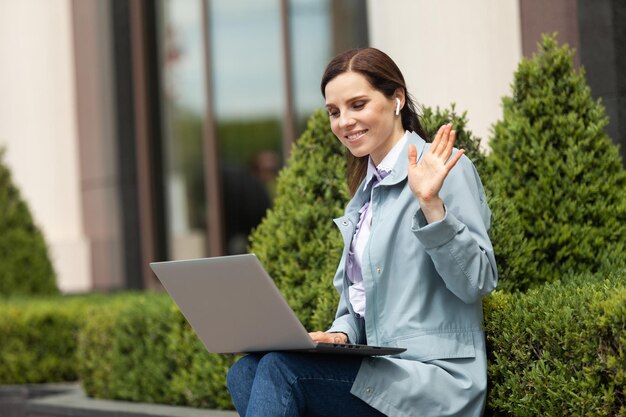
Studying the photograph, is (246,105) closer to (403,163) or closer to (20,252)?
(20,252)

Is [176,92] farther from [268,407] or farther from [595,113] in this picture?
[268,407]

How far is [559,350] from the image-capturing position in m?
3.64

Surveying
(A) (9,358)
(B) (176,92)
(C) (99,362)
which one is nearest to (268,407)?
(C) (99,362)

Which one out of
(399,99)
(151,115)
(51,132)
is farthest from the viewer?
(51,132)

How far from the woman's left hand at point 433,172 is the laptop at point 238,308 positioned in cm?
48

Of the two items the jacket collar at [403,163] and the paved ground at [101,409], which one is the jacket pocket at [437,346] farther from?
the paved ground at [101,409]

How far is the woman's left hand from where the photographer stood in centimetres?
344

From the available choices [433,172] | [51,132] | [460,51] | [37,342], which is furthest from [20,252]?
[433,172]

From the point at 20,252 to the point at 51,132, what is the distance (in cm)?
194

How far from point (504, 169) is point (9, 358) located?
489cm

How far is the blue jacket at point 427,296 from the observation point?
346 cm

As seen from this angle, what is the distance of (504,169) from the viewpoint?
489cm

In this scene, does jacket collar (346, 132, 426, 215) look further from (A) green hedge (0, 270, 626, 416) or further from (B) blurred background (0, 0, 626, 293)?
(B) blurred background (0, 0, 626, 293)

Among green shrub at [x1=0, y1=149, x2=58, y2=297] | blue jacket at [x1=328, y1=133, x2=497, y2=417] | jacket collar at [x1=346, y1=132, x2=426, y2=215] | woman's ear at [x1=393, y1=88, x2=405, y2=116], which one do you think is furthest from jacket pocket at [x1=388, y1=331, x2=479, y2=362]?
green shrub at [x1=0, y1=149, x2=58, y2=297]
